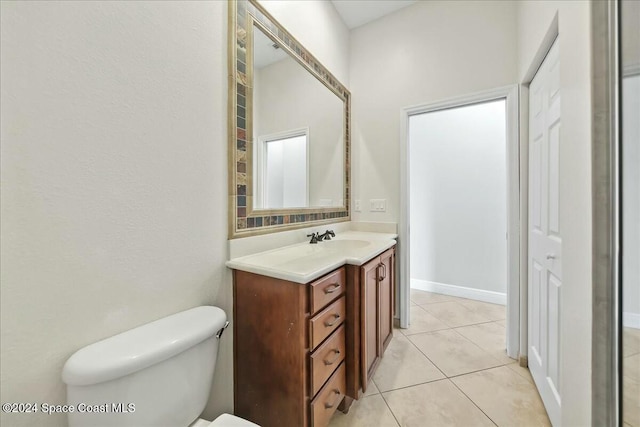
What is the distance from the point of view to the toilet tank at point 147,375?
2.20 feet

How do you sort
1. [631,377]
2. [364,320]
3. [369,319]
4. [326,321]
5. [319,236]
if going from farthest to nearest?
[319,236] → [369,319] → [364,320] → [326,321] → [631,377]

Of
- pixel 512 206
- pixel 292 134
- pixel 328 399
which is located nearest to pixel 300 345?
pixel 328 399

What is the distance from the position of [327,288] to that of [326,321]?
0.48 ft

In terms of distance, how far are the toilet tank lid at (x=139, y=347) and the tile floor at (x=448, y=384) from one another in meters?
1.00

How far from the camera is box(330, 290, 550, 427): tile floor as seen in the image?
52.5 inches

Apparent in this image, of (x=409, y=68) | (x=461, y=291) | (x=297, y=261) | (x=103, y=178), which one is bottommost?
(x=461, y=291)

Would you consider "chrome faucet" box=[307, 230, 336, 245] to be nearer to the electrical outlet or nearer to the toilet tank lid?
the electrical outlet

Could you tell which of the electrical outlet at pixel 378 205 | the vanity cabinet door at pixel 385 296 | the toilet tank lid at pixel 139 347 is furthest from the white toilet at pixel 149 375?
the electrical outlet at pixel 378 205

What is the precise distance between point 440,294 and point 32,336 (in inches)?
139

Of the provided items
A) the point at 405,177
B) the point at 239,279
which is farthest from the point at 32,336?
the point at 405,177

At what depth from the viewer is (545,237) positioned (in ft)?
4.50

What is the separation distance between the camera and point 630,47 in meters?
0.70

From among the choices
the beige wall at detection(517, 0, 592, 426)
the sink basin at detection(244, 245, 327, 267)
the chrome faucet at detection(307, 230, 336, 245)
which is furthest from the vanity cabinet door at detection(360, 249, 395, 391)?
the beige wall at detection(517, 0, 592, 426)

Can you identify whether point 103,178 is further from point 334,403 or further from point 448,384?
point 448,384
